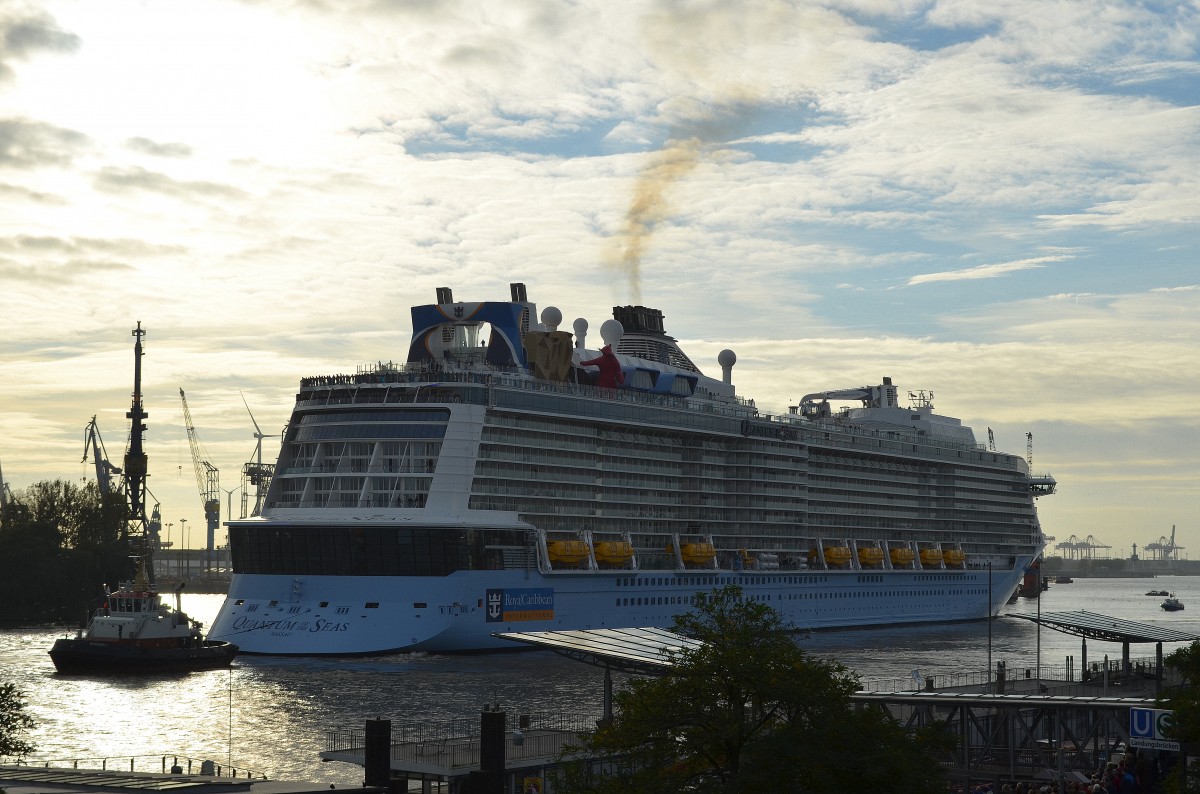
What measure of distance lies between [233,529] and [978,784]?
2491 inches

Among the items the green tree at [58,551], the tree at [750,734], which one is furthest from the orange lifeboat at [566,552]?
the green tree at [58,551]

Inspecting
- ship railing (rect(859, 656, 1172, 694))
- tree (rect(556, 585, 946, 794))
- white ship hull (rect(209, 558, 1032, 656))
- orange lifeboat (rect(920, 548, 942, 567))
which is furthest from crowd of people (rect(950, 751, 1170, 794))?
orange lifeboat (rect(920, 548, 942, 567))

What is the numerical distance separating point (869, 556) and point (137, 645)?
73075 mm

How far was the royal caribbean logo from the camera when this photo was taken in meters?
99.0

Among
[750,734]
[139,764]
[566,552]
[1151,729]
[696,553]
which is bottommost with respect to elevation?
[139,764]

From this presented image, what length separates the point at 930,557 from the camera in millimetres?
155750

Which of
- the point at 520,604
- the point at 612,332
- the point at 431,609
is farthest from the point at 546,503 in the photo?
the point at 612,332

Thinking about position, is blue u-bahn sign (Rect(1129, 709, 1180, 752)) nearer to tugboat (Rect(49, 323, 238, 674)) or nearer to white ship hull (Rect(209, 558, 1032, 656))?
white ship hull (Rect(209, 558, 1032, 656))

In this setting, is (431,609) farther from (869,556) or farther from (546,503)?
(869,556)

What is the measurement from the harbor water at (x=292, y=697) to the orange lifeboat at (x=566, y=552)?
6.65m

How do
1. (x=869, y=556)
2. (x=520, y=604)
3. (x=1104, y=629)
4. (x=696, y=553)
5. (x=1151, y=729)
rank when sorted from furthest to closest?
(x=869, y=556), (x=696, y=553), (x=520, y=604), (x=1104, y=629), (x=1151, y=729)

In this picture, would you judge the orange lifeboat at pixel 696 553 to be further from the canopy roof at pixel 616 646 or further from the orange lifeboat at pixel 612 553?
the canopy roof at pixel 616 646

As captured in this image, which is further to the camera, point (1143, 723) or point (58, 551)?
point (58, 551)

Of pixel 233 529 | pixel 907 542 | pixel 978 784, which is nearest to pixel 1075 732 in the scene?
pixel 978 784
